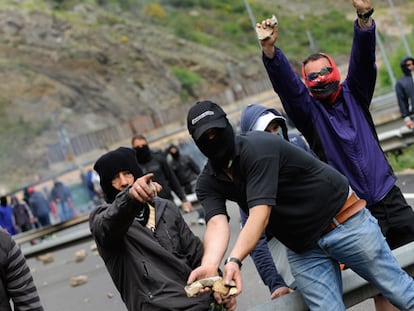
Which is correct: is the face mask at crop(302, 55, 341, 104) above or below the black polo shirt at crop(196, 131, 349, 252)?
above

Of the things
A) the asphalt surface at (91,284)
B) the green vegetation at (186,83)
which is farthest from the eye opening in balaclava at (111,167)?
the green vegetation at (186,83)

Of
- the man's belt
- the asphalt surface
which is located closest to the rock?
the asphalt surface

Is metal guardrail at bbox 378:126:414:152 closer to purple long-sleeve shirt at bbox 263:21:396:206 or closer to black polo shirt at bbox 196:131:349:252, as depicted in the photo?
purple long-sleeve shirt at bbox 263:21:396:206

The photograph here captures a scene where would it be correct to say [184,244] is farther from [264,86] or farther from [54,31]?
[54,31]

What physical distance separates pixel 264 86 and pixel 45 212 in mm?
53906

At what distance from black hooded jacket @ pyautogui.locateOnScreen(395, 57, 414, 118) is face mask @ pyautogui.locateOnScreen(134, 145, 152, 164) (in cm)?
385

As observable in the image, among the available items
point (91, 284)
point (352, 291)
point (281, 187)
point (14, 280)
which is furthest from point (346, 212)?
point (91, 284)

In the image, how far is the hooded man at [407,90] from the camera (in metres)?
10.8

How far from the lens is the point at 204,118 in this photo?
11.0 ft

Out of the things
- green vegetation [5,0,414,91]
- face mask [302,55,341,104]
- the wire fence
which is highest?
green vegetation [5,0,414,91]

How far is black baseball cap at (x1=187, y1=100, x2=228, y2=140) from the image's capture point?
3.35 metres

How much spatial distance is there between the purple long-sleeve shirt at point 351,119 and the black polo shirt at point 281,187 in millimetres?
783

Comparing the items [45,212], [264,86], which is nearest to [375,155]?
[45,212]

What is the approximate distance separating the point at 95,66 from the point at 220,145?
74178 mm
